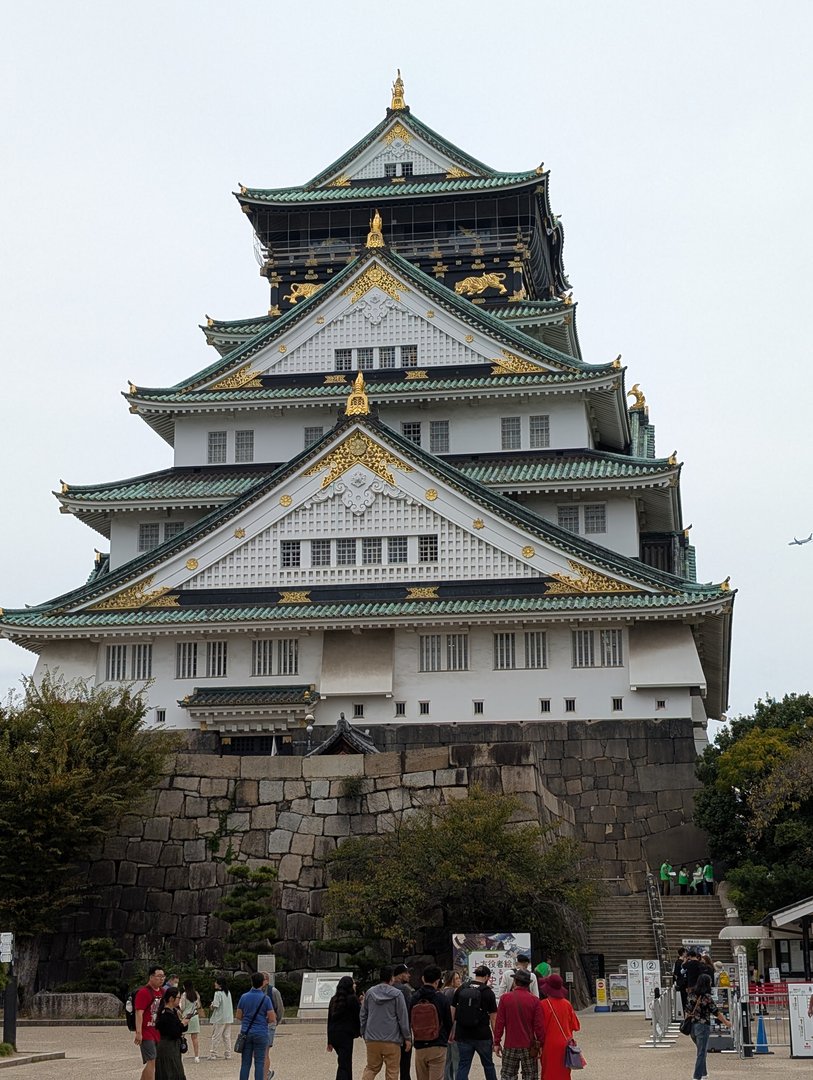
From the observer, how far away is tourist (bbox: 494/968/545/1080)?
16.3 meters

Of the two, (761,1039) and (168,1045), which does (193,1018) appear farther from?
(761,1039)

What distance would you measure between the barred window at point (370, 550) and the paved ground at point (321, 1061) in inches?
720

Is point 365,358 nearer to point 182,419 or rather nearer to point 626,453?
point 182,419

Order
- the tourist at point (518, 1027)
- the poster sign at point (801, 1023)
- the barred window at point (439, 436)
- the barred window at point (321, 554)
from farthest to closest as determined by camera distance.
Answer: the barred window at point (439, 436), the barred window at point (321, 554), the poster sign at point (801, 1023), the tourist at point (518, 1027)

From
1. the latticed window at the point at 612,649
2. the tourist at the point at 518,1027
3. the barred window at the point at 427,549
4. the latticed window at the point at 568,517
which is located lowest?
the tourist at the point at 518,1027

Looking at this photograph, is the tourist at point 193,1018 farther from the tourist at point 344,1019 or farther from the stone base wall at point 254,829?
the stone base wall at point 254,829

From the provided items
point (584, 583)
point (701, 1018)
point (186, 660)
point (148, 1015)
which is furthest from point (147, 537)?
point (701, 1018)

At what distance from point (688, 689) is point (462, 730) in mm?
6051

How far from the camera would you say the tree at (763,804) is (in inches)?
1373

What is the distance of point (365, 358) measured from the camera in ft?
167

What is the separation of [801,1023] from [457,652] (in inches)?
855

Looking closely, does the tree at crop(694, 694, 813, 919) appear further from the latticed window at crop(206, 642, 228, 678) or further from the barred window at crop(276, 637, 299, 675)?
the latticed window at crop(206, 642, 228, 678)

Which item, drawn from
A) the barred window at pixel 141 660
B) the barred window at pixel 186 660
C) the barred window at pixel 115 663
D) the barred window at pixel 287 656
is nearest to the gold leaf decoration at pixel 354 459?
the barred window at pixel 287 656

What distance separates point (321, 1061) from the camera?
22594 mm
